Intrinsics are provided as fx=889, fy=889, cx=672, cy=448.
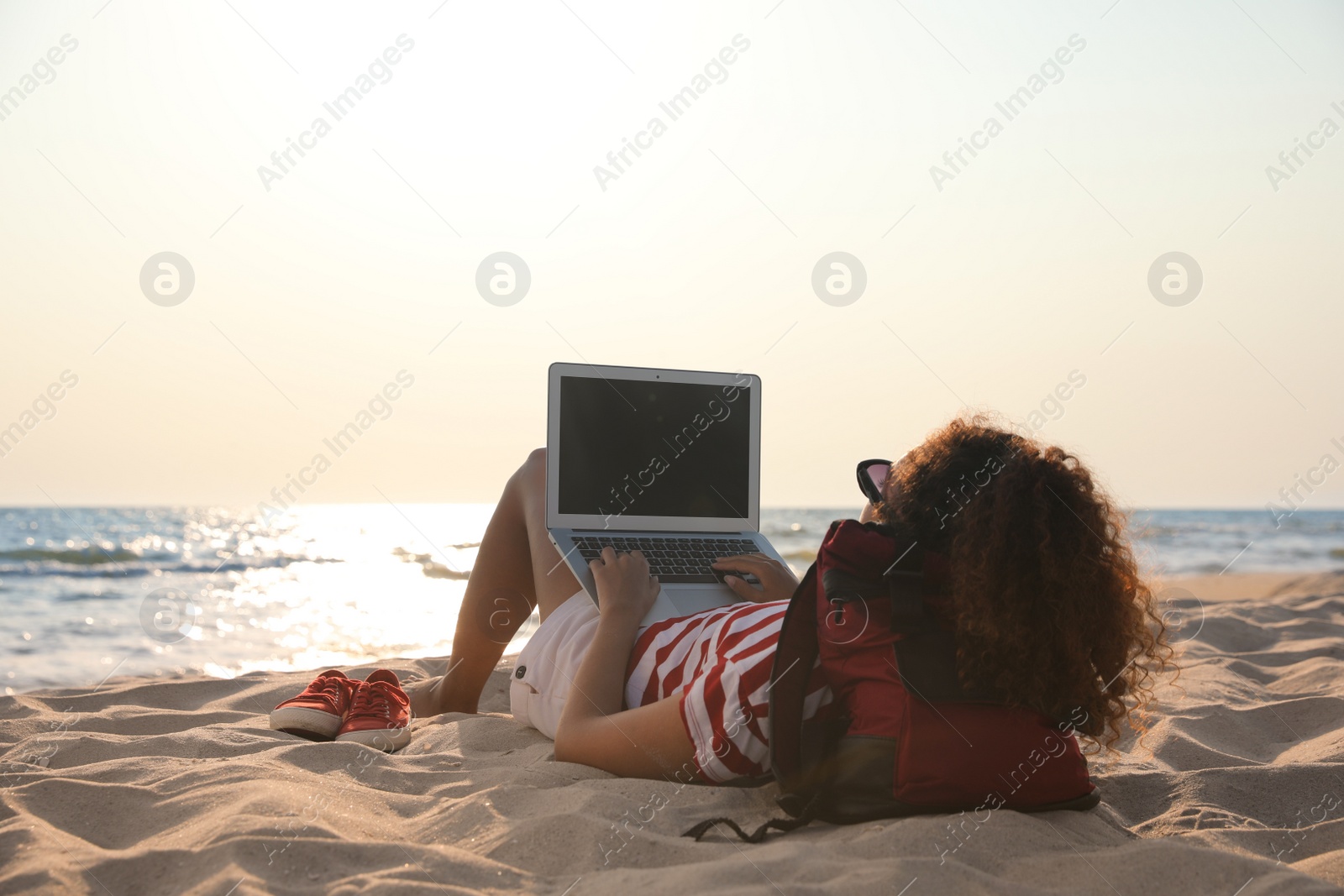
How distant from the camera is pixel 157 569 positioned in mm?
11750

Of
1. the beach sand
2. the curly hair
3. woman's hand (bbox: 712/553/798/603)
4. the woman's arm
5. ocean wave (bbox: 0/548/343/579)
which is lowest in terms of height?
ocean wave (bbox: 0/548/343/579)

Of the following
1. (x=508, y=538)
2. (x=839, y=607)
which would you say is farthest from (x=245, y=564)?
(x=839, y=607)

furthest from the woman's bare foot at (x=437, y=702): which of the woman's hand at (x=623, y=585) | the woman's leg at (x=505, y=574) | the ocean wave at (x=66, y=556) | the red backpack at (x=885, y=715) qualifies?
the ocean wave at (x=66, y=556)

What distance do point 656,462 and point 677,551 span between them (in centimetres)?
36

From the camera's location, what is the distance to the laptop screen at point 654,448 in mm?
3148

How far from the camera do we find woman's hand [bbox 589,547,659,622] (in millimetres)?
2471

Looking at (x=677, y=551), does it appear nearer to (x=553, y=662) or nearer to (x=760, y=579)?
(x=760, y=579)

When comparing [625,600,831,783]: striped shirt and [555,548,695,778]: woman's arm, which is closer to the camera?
[625,600,831,783]: striped shirt

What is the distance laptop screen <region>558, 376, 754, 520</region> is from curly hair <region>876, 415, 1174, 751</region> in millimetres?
1438

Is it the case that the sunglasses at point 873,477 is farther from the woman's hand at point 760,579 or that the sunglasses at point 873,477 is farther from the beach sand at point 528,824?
the woman's hand at point 760,579

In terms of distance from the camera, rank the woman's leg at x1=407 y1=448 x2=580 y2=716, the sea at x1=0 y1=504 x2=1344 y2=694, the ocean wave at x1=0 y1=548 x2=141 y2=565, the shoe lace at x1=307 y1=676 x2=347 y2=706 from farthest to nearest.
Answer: the ocean wave at x1=0 y1=548 x2=141 y2=565 < the sea at x1=0 y1=504 x2=1344 y2=694 < the woman's leg at x1=407 y1=448 x2=580 y2=716 < the shoe lace at x1=307 y1=676 x2=347 y2=706

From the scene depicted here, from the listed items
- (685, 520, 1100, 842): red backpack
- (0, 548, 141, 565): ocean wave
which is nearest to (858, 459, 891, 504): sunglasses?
(685, 520, 1100, 842): red backpack

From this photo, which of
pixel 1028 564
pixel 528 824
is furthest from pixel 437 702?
pixel 1028 564

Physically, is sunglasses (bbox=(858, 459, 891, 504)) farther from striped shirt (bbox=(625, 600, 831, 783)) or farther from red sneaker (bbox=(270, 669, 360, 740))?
red sneaker (bbox=(270, 669, 360, 740))
